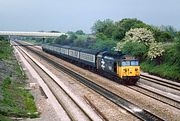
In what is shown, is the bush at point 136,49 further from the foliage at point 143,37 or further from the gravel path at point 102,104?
the gravel path at point 102,104

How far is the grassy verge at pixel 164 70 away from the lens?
139ft

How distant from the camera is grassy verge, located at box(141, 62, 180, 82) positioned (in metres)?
42.3

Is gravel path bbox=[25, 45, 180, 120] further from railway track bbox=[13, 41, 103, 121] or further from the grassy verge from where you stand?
the grassy verge

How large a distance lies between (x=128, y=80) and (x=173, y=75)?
23.5 ft

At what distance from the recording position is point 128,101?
2798 cm

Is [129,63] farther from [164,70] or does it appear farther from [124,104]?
[124,104]

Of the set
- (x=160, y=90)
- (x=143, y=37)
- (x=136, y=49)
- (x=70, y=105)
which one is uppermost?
(x=143, y=37)

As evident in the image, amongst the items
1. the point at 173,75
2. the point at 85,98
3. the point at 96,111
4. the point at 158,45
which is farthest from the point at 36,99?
the point at 158,45

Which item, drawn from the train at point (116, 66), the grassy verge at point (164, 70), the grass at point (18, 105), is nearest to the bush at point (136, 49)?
the grassy verge at point (164, 70)

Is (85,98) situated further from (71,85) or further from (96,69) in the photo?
(96,69)

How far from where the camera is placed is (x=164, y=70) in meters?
45.9

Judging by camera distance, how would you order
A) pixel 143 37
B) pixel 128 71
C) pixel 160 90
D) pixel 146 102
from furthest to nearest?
1. pixel 143 37
2. pixel 128 71
3. pixel 160 90
4. pixel 146 102

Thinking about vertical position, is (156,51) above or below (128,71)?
above

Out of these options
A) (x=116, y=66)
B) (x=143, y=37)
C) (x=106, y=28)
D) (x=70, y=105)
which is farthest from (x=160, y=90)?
(x=106, y=28)
